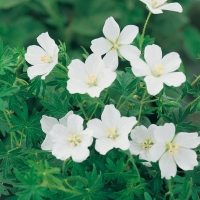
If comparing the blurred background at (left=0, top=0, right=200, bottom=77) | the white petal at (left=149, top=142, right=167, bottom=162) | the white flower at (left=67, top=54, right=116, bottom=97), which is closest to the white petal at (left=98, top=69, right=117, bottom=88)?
the white flower at (left=67, top=54, right=116, bottom=97)

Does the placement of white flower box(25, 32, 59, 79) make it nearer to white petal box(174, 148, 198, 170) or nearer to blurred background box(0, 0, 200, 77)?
white petal box(174, 148, 198, 170)

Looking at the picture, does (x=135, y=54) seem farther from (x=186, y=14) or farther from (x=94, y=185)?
(x=186, y=14)

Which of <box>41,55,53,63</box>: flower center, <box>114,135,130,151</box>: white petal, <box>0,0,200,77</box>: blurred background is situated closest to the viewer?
<box>114,135,130,151</box>: white petal

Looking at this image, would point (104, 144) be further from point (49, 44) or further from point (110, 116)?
point (49, 44)

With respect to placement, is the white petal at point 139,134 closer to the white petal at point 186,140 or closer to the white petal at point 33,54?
the white petal at point 186,140

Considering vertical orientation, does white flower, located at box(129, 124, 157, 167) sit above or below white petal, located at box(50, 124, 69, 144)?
below

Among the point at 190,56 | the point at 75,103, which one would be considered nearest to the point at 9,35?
the point at 190,56
